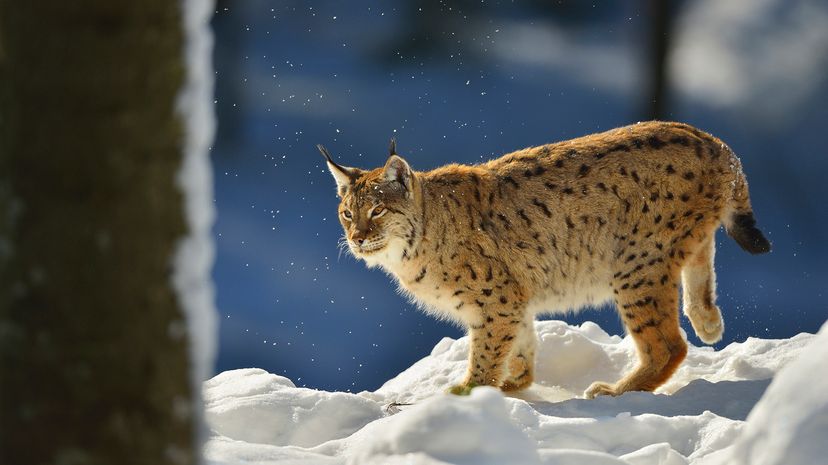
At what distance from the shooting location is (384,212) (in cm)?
722

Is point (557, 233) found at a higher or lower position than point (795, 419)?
higher

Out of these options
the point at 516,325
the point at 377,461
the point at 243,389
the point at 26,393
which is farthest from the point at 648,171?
the point at 26,393

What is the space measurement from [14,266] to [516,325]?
5.34m

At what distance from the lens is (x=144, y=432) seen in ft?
7.73

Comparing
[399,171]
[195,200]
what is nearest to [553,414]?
[399,171]

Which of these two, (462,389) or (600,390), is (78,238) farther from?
(600,390)

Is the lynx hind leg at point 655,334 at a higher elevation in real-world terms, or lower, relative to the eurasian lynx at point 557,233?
lower

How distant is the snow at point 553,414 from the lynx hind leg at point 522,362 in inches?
4.8

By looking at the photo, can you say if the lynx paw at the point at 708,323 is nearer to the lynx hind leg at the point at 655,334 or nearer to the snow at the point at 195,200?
the lynx hind leg at the point at 655,334

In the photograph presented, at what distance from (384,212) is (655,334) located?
2.19 m

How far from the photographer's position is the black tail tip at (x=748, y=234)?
7.45 metres

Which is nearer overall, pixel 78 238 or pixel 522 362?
pixel 78 238

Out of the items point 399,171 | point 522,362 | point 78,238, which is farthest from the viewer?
point 522,362

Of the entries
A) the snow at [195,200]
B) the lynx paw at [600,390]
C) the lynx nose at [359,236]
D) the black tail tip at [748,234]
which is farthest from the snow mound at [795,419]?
the black tail tip at [748,234]
